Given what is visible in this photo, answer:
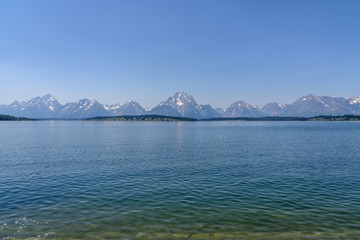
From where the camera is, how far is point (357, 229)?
1917 centimetres

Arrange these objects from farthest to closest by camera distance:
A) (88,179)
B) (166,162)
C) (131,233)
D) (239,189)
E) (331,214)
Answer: (166,162) < (88,179) < (239,189) < (331,214) < (131,233)

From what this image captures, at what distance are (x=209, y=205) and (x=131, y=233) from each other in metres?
9.78

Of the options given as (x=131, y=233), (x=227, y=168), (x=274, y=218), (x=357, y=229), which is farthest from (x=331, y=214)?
(x=227, y=168)

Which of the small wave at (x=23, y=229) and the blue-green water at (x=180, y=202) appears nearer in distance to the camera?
the small wave at (x=23, y=229)

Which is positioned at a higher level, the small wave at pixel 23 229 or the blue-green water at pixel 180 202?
the small wave at pixel 23 229

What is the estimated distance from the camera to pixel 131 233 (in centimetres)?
1834

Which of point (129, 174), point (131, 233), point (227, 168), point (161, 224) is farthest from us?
point (227, 168)

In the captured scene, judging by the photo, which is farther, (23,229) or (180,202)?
(180,202)

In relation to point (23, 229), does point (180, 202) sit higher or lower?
lower

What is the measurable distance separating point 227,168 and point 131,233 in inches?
1166

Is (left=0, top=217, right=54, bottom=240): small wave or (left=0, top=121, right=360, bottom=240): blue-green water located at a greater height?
(left=0, top=217, right=54, bottom=240): small wave

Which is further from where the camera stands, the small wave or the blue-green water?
the blue-green water

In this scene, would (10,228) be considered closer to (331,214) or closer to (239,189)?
(239,189)

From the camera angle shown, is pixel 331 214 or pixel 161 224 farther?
pixel 331 214
